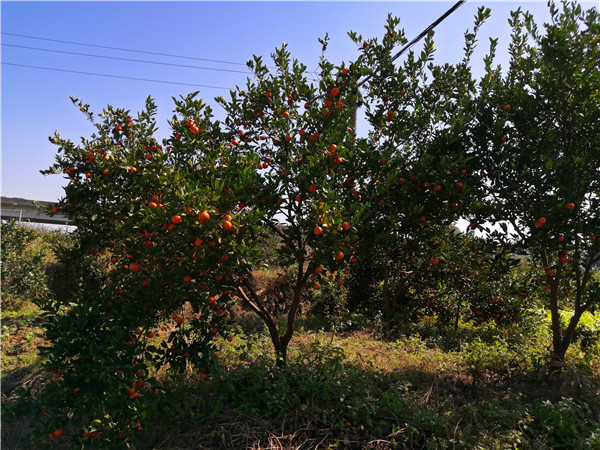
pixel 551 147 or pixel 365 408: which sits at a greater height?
pixel 551 147

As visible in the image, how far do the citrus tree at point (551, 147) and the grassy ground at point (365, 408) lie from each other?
3.08 ft

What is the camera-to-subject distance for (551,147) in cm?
391

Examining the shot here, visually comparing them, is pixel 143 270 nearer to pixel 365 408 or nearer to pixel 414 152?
pixel 365 408

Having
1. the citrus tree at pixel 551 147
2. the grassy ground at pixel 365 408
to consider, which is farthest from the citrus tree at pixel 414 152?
the grassy ground at pixel 365 408

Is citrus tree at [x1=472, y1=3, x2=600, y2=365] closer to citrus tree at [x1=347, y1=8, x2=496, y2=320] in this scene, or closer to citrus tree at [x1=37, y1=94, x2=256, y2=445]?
citrus tree at [x1=347, y1=8, x2=496, y2=320]

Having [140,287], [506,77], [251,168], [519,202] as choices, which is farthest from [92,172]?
[506,77]

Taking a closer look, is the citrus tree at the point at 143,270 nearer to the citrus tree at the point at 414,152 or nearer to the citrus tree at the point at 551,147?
the citrus tree at the point at 414,152

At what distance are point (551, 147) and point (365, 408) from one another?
130 inches

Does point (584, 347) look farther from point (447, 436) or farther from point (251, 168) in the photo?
point (251, 168)

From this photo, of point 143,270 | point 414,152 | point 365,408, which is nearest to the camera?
point 143,270

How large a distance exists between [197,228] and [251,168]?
92 centimetres

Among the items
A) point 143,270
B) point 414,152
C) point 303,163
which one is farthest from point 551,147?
point 143,270

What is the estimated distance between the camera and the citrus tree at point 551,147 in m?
3.65

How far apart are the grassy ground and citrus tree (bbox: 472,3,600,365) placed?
940 millimetres
